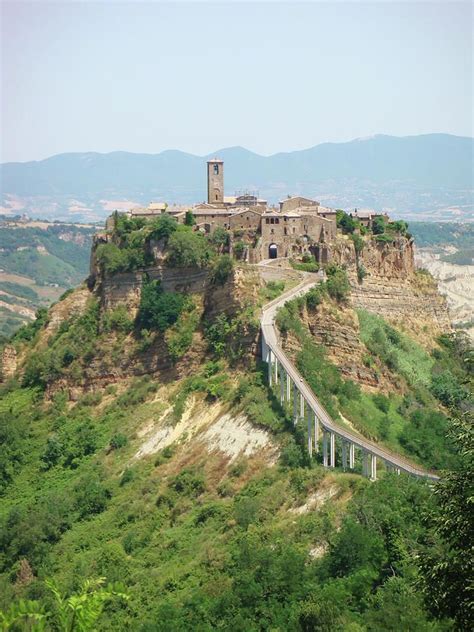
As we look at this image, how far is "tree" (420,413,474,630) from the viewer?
1716 cm

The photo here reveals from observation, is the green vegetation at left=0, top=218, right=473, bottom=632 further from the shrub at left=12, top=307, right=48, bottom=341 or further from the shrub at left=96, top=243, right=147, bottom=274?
the shrub at left=96, top=243, right=147, bottom=274

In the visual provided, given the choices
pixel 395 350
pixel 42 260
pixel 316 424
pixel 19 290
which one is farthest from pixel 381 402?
pixel 42 260

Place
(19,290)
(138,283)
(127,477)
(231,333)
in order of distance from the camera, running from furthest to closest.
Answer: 1. (19,290)
2. (138,283)
3. (231,333)
4. (127,477)

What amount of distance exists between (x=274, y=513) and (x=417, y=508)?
17.8 ft

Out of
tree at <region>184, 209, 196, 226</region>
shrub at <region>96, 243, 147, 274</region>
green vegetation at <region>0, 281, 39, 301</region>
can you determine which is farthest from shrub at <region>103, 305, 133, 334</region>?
green vegetation at <region>0, 281, 39, 301</region>

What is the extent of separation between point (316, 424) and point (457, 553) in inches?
722

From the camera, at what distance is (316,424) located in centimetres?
3606

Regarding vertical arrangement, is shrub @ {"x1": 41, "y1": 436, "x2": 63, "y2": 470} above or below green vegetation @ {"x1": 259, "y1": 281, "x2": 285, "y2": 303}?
below

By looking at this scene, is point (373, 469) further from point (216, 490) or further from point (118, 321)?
point (118, 321)

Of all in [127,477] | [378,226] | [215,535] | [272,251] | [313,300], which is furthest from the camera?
[378,226]

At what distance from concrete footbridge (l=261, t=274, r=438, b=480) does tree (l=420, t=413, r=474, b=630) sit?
50.3 feet

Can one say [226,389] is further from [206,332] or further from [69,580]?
[69,580]

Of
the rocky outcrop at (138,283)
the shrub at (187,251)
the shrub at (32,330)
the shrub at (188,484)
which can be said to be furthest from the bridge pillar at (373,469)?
the shrub at (32,330)

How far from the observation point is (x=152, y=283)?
1938 inches
